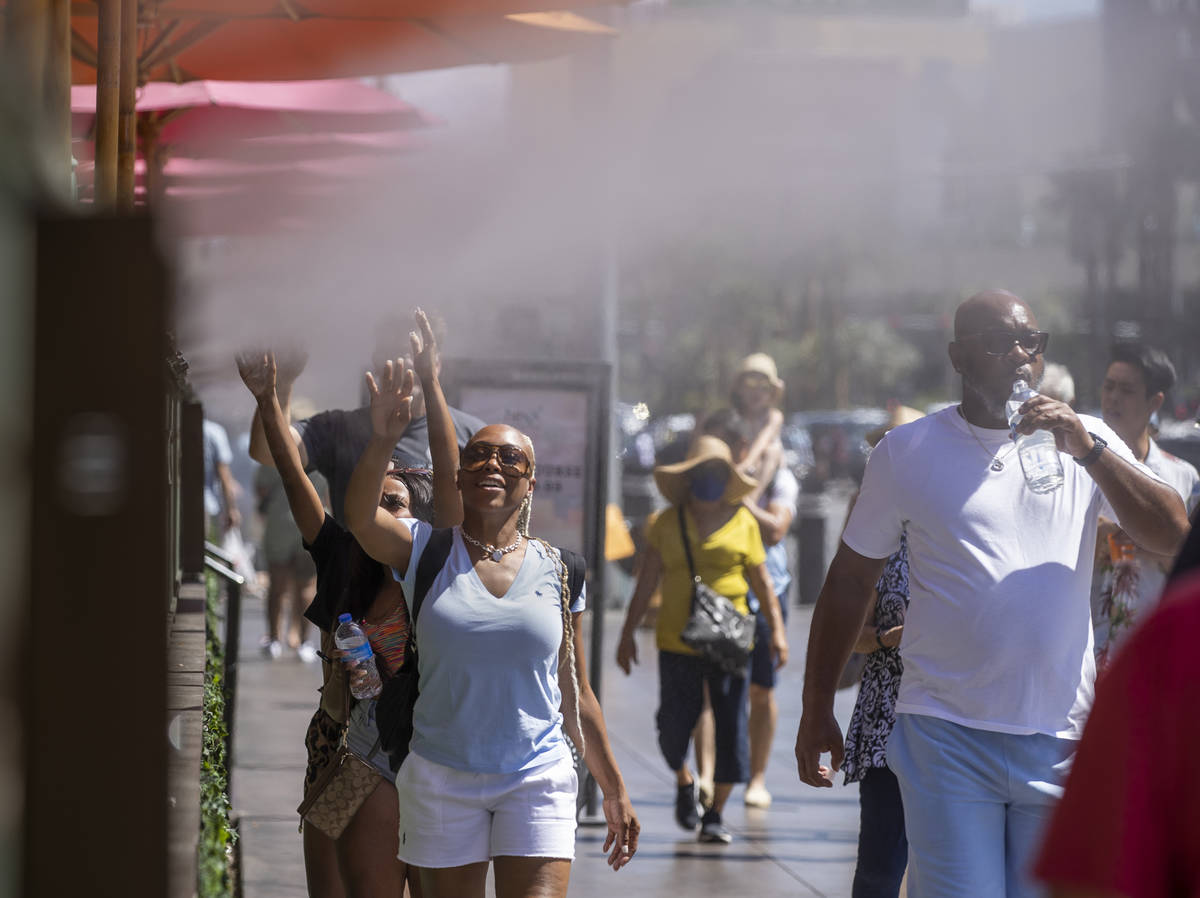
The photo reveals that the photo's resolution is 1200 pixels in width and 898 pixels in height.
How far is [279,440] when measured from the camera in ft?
13.1

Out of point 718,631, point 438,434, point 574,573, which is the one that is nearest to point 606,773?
point 574,573

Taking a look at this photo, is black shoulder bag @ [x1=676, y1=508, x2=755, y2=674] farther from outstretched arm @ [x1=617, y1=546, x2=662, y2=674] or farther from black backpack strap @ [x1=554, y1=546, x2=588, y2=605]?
black backpack strap @ [x1=554, y1=546, x2=588, y2=605]

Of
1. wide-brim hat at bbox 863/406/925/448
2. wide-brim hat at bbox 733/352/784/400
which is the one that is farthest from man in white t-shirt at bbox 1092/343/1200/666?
wide-brim hat at bbox 733/352/784/400

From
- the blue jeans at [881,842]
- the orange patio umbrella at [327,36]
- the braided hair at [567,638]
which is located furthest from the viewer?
the orange patio umbrella at [327,36]

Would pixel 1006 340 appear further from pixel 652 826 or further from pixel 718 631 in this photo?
pixel 652 826

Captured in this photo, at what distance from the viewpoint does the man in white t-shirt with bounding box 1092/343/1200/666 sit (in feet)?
16.6

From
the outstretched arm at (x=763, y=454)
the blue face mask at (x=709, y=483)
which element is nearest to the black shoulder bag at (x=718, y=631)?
the blue face mask at (x=709, y=483)

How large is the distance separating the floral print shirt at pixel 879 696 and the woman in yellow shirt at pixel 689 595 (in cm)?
222

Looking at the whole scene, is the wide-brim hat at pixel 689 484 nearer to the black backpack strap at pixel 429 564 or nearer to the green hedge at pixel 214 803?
the green hedge at pixel 214 803

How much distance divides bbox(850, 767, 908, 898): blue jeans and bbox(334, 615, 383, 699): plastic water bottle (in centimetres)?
122

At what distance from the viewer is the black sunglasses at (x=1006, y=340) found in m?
3.92

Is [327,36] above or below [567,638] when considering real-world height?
above

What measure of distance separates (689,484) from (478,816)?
3.25 metres

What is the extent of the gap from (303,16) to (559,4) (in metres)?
0.99
